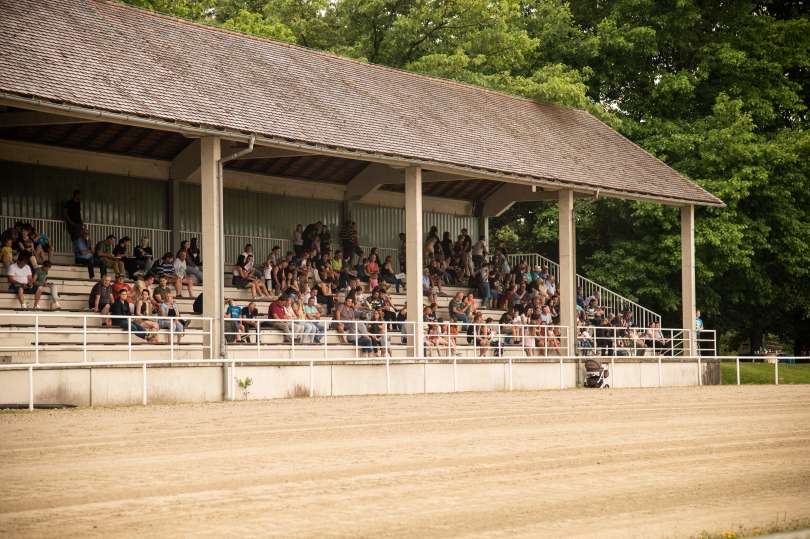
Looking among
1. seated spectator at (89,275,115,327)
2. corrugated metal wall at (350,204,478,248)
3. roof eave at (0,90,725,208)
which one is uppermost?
roof eave at (0,90,725,208)

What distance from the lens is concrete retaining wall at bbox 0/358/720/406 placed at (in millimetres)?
20281

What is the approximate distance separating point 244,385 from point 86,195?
26.1 feet

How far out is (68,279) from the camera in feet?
85.5

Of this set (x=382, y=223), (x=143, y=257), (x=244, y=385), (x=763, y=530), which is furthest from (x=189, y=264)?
(x=763, y=530)

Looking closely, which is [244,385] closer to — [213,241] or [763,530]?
[213,241]

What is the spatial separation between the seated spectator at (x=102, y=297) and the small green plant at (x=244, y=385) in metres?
2.80

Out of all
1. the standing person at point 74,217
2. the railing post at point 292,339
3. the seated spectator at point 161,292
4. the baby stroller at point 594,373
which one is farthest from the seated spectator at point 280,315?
the baby stroller at point 594,373

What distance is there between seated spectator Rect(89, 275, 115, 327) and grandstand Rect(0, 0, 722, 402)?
0.33m

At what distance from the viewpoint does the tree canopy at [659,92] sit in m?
43.0

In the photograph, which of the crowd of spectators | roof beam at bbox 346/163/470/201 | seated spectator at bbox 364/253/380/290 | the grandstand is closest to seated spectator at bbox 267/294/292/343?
the crowd of spectators

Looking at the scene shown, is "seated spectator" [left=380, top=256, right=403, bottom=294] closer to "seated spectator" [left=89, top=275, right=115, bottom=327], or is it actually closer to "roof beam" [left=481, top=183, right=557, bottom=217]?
"roof beam" [left=481, top=183, right=557, bottom=217]

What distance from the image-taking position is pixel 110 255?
2728 cm

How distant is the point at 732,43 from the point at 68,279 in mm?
28204

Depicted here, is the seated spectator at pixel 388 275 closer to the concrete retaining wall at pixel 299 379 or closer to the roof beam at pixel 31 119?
the concrete retaining wall at pixel 299 379
